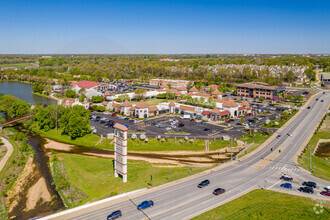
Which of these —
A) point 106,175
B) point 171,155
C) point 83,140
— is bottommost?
point 171,155

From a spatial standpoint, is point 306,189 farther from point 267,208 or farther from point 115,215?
point 115,215

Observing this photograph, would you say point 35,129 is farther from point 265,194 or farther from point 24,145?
point 265,194

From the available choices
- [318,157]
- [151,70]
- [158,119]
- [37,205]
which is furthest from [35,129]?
[151,70]

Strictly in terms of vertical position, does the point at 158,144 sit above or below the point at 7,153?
above

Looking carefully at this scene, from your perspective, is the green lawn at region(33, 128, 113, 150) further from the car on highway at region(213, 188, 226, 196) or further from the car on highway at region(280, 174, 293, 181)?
the car on highway at region(280, 174, 293, 181)

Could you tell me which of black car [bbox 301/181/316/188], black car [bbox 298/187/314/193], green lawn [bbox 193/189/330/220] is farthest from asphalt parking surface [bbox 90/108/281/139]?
green lawn [bbox 193/189/330/220]

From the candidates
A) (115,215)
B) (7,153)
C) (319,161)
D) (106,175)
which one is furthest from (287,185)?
(7,153)
